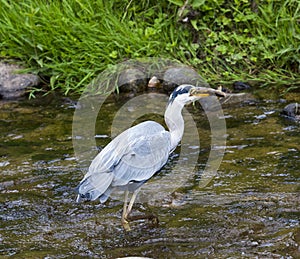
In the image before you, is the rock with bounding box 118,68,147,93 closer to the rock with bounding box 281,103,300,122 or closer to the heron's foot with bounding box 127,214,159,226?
the rock with bounding box 281,103,300,122

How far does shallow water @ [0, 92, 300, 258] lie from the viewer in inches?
167

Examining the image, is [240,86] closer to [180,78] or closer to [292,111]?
[180,78]

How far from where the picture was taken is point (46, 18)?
7.70 m

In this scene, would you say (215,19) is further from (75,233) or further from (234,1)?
(75,233)

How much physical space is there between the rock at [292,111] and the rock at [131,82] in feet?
5.50

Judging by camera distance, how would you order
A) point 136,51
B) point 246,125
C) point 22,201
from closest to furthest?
1. point 22,201
2. point 246,125
3. point 136,51

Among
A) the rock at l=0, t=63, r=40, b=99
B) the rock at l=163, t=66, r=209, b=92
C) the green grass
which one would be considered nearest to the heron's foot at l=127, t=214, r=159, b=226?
the rock at l=163, t=66, r=209, b=92

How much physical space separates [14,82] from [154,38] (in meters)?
1.62

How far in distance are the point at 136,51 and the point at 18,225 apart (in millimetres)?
3284

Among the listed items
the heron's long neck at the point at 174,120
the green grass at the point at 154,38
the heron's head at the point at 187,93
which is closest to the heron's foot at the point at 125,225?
the heron's long neck at the point at 174,120

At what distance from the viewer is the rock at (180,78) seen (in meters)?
7.14

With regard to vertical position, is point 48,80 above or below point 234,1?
below

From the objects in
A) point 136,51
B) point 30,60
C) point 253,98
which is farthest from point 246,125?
point 30,60

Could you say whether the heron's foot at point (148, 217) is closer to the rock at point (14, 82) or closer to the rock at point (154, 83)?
the rock at point (154, 83)
